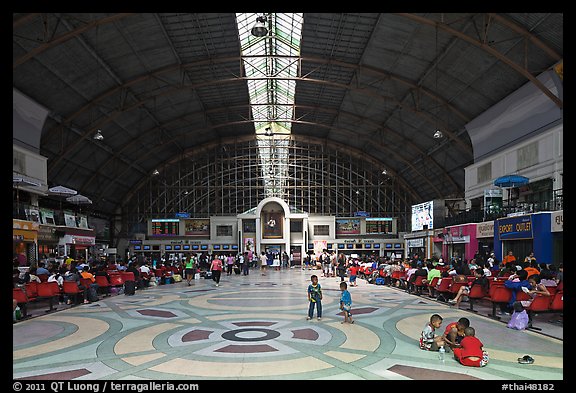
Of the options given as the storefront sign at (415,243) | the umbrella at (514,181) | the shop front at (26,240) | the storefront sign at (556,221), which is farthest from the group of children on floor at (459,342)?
the storefront sign at (415,243)

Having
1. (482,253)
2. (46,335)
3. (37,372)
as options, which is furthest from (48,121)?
(482,253)

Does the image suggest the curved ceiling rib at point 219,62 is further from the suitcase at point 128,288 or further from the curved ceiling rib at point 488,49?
the suitcase at point 128,288

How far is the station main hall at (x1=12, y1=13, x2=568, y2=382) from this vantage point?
8016 millimetres

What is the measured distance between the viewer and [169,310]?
13984mm

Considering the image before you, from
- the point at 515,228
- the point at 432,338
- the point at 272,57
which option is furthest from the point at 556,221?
the point at 272,57

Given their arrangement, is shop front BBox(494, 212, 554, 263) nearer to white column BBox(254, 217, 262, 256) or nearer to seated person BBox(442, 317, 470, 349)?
seated person BBox(442, 317, 470, 349)

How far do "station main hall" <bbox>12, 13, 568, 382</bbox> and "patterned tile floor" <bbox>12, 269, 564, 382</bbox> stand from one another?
63 millimetres

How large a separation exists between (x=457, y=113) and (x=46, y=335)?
29795mm

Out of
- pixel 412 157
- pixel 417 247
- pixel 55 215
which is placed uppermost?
pixel 412 157

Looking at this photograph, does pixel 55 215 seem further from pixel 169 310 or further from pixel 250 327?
pixel 250 327

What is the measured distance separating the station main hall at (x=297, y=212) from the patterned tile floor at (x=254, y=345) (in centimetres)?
6

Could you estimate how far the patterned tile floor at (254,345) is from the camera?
6.88 meters
